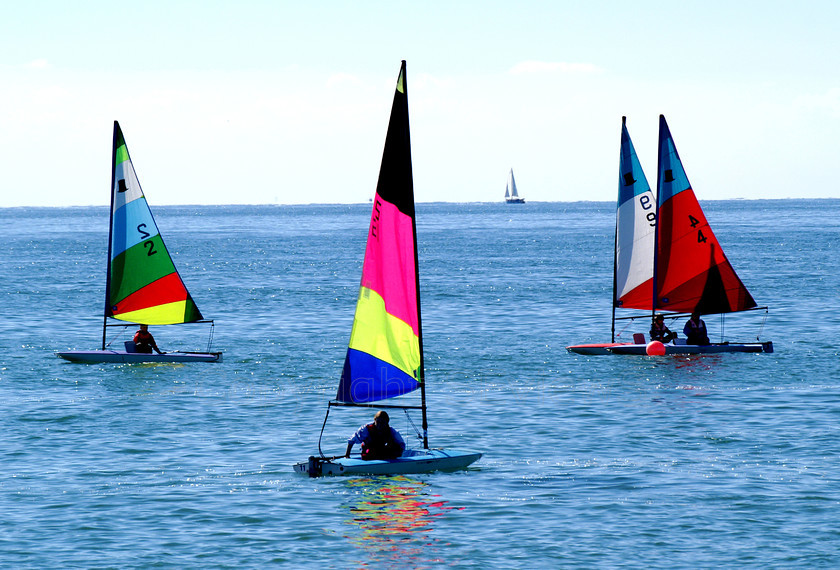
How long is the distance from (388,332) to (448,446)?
5.25 metres

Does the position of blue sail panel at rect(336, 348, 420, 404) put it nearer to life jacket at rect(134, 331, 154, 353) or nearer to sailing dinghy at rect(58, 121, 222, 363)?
sailing dinghy at rect(58, 121, 222, 363)

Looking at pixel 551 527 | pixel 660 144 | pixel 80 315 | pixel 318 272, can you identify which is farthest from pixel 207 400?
pixel 318 272

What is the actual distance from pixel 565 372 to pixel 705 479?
16.6m

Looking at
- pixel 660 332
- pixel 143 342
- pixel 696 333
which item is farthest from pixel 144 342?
pixel 696 333

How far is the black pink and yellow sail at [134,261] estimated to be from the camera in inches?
1741

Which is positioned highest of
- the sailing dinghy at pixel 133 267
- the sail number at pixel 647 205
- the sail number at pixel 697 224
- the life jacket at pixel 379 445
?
the sail number at pixel 647 205

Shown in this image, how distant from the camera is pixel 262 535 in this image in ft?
74.2

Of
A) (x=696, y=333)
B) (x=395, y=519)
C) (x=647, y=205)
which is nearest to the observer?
(x=395, y=519)

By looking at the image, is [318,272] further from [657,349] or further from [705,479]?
[705,479]

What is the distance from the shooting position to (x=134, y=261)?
4444 centimetres

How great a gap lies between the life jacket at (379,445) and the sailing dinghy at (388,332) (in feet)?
0.68

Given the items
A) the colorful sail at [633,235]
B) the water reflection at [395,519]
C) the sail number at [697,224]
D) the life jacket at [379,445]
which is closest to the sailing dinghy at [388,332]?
the life jacket at [379,445]

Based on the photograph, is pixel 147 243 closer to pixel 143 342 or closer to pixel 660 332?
pixel 143 342

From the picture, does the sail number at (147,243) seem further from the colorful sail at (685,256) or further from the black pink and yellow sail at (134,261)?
the colorful sail at (685,256)
